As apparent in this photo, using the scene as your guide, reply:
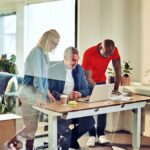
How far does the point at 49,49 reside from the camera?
3586mm

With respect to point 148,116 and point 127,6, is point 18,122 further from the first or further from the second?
point 127,6

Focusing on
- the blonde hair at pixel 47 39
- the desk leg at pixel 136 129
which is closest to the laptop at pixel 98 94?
the desk leg at pixel 136 129

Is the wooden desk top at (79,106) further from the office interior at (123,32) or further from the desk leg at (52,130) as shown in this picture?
the office interior at (123,32)

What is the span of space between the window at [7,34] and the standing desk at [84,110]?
836mm

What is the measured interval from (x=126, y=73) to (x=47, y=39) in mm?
1677

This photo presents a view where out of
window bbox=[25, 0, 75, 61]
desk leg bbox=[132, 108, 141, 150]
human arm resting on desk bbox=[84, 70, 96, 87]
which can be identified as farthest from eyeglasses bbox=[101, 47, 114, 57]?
desk leg bbox=[132, 108, 141, 150]

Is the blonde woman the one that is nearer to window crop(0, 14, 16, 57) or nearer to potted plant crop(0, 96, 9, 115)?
potted plant crop(0, 96, 9, 115)

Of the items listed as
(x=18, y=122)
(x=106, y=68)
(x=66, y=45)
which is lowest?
(x=18, y=122)

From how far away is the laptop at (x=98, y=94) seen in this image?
366 centimetres

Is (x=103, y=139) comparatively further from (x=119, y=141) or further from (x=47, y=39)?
(x=47, y=39)

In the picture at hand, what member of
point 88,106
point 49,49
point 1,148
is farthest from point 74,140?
point 49,49

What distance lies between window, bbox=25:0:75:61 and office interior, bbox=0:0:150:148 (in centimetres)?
14

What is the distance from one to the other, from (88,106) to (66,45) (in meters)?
1.12

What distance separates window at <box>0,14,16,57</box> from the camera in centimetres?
373
